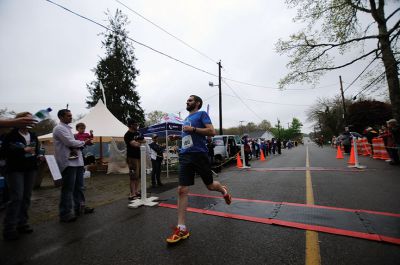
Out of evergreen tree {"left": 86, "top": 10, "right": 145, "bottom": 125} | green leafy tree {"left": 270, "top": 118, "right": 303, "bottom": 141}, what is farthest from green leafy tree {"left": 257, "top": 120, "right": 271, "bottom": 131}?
evergreen tree {"left": 86, "top": 10, "right": 145, "bottom": 125}

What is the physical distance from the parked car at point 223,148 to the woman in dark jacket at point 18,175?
11605 millimetres

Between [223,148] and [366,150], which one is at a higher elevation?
[223,148]

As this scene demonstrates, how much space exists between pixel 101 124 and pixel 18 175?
37.2 feet

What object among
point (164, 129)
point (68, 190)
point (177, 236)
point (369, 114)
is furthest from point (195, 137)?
point (369, 114)

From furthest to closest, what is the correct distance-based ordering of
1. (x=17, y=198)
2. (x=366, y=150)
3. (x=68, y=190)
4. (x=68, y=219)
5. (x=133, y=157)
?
(x=366, y=150) → (x=133, y=157) → (x=68, y=190) → (x=68, y=219) → (x=17, y=198)

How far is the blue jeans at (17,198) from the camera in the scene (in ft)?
10.9

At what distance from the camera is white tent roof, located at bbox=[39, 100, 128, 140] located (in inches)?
529

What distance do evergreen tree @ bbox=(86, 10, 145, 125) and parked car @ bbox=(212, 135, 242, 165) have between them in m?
19.4

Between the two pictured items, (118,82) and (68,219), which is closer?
(68,219)

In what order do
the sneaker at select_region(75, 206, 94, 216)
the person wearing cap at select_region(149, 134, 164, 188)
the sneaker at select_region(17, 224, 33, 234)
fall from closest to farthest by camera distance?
the sneaker at select_region(17, 224, 33, 234) → the sneaker at select_region(75, 206, 94, 216) → the person wearing cap at select_region(149, 134, 164, 188)

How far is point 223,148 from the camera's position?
1538 centimetres

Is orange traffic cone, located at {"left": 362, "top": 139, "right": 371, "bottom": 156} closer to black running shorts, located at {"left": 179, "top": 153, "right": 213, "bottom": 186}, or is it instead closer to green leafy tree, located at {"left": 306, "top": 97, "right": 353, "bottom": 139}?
black running shorts, located at {"left": 179, "top": 153, "right": 213, "bottom": 186}

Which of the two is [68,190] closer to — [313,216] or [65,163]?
[65,163]

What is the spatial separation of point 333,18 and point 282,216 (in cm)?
1384
